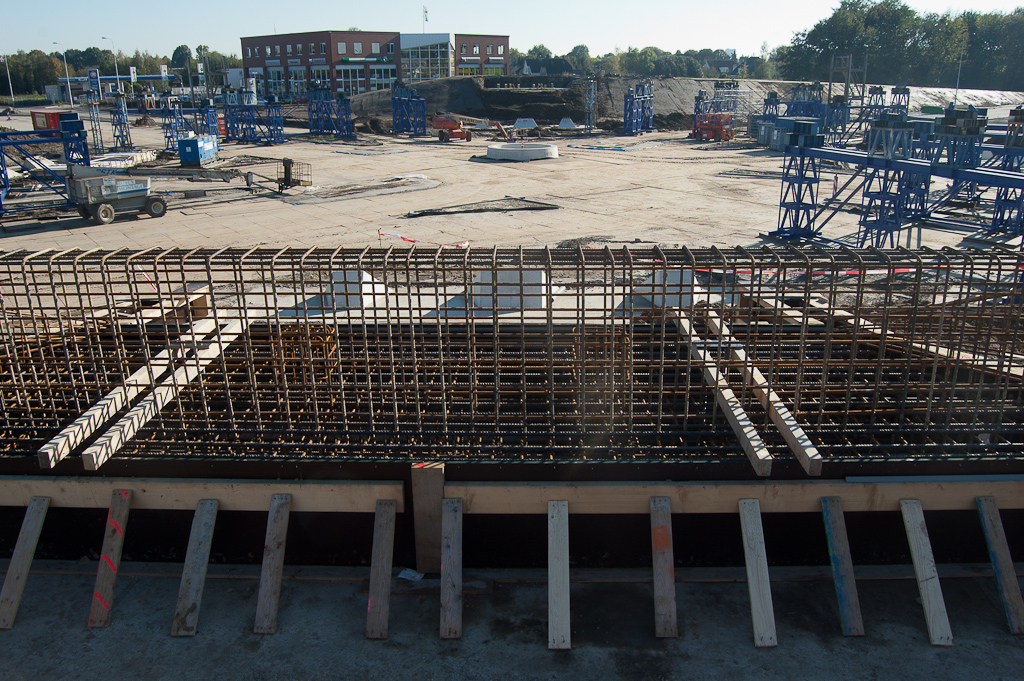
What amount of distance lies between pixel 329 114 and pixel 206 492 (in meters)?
47.1

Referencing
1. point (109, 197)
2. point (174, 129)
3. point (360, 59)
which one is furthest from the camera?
point (360, 59)

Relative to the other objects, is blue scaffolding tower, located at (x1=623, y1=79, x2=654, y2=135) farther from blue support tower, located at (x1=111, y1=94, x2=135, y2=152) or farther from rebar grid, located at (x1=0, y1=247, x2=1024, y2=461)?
rebar grid, located at (x1=0, y1=247, x2=1024, y2=461)

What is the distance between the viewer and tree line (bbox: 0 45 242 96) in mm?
97812

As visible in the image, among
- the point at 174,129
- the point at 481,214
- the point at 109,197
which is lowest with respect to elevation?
the point at 481,214

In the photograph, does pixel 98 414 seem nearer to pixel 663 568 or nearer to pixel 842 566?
pixel 663 568

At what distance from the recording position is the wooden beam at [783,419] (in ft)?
13.9

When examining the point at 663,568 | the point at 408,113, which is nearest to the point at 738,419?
the point at 663,568

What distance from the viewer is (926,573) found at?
4.47 metres

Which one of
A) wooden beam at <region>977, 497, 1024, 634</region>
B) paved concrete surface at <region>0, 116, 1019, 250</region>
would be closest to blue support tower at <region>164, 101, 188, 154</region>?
paved concrete surface at <region>0, 116, 1019, 250</region>

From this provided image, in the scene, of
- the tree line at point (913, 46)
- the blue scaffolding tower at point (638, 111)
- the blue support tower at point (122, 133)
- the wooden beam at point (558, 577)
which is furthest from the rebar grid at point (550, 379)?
the tree line at point (913, 46)

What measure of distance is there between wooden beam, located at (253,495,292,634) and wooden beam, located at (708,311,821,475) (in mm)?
3241

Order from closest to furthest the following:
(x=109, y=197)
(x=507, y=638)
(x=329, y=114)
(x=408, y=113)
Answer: (x=507, y=638) < (x=109, y=197) < (x=329, y=114) < (x=408, y=113)

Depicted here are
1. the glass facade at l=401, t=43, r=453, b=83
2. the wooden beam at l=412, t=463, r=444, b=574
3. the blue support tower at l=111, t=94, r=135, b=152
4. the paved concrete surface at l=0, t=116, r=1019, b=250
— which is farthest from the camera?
the glass facade at l=401, t=43, r=453, b=83

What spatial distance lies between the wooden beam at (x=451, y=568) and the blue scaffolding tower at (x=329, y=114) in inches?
1799
